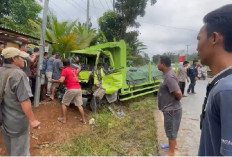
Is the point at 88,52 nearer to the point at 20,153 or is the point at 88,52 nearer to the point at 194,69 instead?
the point at 20,153

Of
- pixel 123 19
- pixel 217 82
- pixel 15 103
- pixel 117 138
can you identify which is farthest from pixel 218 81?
pixel 123 19

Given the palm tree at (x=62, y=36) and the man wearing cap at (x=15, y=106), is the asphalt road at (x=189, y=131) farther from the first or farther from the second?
the palm tree at (x=62, y=36)

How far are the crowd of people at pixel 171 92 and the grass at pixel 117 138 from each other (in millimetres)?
699

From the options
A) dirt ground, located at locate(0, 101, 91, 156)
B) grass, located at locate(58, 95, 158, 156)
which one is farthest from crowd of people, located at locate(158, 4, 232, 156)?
dirt ground, located at locate(0, 101, 91, 156)

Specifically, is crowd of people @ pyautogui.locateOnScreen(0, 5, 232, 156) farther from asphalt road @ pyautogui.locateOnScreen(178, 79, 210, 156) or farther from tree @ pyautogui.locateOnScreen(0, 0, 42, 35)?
tree @ pyautogui.locateOnScreen(0, 0, 42, 35)

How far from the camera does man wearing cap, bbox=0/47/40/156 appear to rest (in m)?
2.92

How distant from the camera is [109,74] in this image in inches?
307

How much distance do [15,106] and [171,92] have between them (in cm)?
250

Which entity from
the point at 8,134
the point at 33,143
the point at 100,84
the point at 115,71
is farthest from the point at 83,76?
the point at 8,134

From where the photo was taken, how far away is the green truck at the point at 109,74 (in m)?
7.33

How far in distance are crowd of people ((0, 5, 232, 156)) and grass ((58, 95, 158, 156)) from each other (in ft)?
2.29

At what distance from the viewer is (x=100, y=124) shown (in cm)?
594

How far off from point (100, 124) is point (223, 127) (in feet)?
16.7

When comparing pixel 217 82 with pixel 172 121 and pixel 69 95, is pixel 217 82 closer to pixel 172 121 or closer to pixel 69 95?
pixel 172 121
